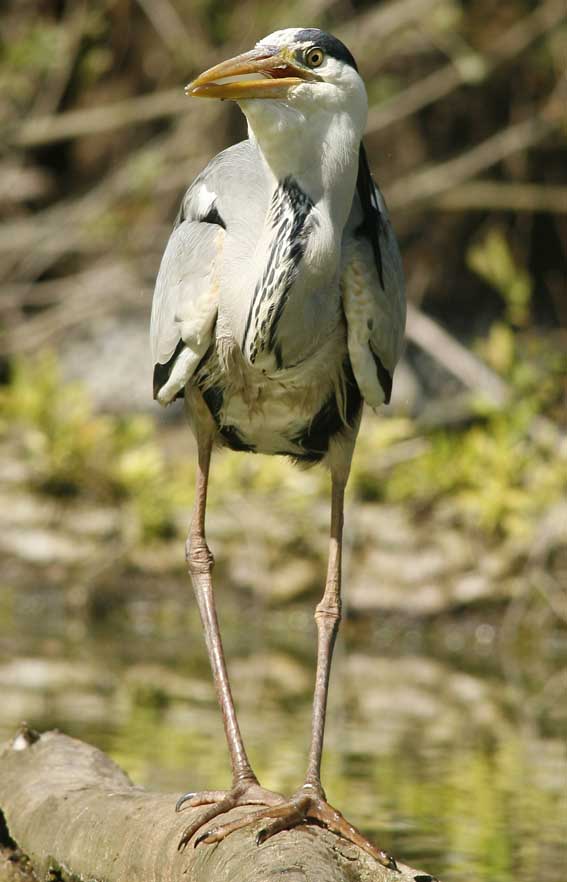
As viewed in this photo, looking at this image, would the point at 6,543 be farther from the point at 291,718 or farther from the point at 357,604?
the point at 291,718

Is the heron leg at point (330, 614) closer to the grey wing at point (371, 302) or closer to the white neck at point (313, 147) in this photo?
the grey wing at point (371, 302)

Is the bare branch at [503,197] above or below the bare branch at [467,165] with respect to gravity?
below

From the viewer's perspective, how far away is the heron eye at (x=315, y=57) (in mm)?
3506

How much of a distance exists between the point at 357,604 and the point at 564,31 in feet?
15.6

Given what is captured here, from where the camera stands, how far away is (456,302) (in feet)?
40.1

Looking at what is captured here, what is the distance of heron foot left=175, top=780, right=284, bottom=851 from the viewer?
3.30m

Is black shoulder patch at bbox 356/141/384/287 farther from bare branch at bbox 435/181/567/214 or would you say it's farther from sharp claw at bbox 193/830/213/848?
bare branch at bbox 435/181/567/214

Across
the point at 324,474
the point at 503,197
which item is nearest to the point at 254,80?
the point at 324,474

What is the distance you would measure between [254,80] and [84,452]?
20.9 feet

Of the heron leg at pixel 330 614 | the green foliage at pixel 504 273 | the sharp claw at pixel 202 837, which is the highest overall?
the sharp claw at pixel 202 837

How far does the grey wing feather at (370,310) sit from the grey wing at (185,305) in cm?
36

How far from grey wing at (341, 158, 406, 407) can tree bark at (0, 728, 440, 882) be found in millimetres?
1219

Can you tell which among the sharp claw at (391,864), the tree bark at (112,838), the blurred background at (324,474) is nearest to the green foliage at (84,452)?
the blurred background at (324,474)

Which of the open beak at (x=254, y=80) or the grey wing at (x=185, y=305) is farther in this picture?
the grey wing at (x=185, y=305)
